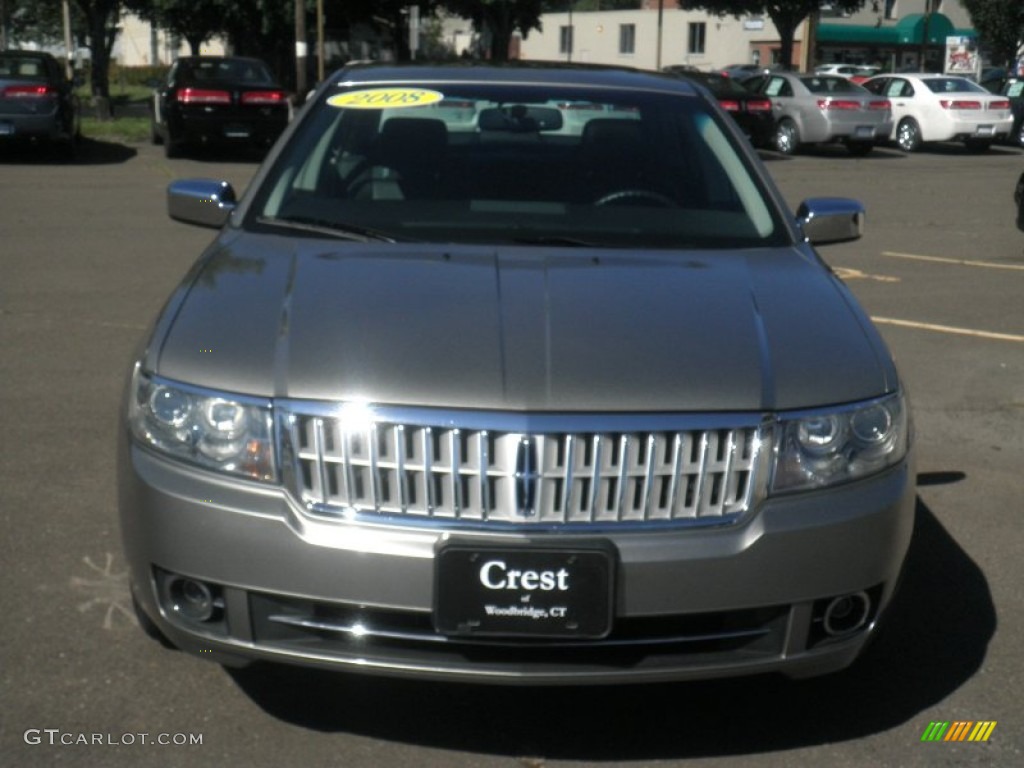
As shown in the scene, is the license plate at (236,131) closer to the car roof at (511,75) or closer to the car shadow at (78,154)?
the car shadow at (78,154)

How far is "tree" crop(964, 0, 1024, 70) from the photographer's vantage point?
52.2 meters

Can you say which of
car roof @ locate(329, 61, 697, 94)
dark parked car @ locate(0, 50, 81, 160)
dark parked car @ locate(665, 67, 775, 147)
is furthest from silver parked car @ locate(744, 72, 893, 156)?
car roof @ locate(329, 61, 697, 94)

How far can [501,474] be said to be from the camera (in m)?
3.23

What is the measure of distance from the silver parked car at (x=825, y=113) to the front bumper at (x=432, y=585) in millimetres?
24335

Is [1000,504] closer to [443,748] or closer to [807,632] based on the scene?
[807,632]

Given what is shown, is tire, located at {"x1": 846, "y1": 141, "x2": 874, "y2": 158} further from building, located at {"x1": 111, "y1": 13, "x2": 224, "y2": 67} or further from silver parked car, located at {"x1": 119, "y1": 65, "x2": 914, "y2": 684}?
building, located at {"x1": 111, "y1": 13, "x2": 224, "y2": 67}

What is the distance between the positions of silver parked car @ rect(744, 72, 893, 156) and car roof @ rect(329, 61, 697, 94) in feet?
72.8

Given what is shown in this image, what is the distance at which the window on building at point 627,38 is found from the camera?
7888 centimetres

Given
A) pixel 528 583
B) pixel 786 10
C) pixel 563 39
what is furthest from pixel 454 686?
pixel 563 39

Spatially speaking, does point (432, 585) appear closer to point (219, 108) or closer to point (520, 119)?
point (520, 119)

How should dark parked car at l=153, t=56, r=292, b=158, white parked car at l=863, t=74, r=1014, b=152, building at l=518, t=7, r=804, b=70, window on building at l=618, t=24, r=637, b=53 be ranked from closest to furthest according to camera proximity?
dark parked car at l=153, t=56, r=292, b=158 → white parked car at l=863, t=74, r=1014, b=152 → building at l=518, t=7, r=804, b=70 → window on building at l=618, t=24, r=637, b=53

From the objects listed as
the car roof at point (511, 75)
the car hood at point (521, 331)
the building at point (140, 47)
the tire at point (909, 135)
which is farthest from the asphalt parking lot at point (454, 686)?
the building at point (140, 47)

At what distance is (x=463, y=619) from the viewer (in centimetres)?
Answer: 321

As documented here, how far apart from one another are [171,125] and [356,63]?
17038 millimetres
